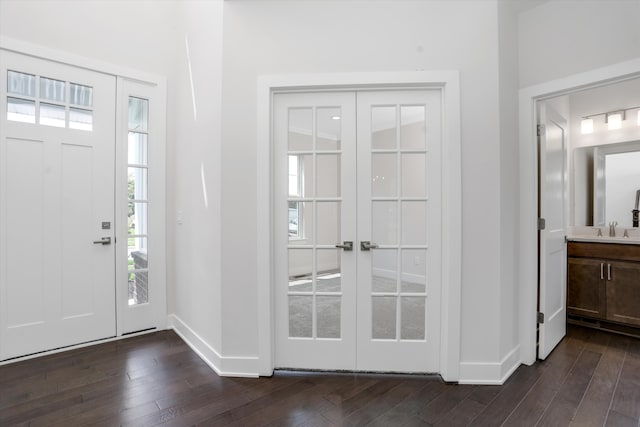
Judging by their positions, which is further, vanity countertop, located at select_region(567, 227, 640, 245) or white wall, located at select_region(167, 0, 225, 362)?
vanity countertop, located at select_region(567, 227, 640, 245)

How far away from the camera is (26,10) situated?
2479 mm

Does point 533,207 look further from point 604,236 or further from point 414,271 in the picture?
point 604,236

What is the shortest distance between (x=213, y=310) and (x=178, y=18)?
2.87 metres

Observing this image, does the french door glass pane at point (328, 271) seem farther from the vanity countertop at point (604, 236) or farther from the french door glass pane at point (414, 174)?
the vanity countertop at point (604, 236)

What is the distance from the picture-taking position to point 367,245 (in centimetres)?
224

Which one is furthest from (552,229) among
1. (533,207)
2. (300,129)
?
(300,129)

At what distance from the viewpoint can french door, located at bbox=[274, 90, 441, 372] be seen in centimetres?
222

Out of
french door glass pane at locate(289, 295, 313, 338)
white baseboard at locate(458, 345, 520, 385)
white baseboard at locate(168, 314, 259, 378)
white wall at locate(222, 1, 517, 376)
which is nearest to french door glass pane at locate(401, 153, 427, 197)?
white wall at locate(222, 1, 517, 376)

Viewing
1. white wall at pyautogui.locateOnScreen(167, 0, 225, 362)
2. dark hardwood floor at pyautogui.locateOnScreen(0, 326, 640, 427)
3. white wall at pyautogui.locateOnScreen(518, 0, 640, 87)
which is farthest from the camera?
white wall at pyautogui.locateOnScreen(167, 0, 225, 362)

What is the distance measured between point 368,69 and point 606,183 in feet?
11.2

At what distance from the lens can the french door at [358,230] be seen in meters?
2.22

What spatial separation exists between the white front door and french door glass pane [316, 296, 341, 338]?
2.01 m

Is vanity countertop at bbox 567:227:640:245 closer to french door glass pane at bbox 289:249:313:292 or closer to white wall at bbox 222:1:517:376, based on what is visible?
white wall at bbox 222:1:517:376

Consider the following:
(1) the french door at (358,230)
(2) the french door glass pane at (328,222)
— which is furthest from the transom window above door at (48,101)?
(2) the french door glass pane at (328,222)
